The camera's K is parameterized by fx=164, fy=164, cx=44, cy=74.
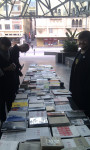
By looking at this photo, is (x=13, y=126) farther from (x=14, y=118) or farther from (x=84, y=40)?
(x=84, y=40)

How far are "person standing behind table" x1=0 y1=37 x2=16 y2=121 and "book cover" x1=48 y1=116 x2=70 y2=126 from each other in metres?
1.13

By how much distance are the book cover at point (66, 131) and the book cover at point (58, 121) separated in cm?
5

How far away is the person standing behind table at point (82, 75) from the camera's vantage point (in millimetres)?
1998

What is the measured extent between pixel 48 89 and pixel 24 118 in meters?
1.03

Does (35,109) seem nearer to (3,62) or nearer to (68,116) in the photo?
(68,116)

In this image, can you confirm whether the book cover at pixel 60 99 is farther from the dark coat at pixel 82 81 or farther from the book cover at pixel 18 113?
the book cover at pixel 18 113

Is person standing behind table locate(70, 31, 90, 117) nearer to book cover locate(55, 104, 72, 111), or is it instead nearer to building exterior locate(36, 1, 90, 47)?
book cover locate(55, 104, 72, 111)

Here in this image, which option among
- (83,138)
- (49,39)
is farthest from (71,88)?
(49,39)

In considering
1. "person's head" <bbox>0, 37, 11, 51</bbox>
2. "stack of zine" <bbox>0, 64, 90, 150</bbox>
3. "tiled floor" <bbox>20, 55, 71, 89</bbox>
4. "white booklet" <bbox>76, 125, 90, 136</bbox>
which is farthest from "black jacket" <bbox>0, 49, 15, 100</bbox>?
"tiled floor" <bbox>20, 55, 71, 89</bbox>

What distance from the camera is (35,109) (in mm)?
1853

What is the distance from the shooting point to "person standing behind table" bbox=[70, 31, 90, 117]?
2.00 meters

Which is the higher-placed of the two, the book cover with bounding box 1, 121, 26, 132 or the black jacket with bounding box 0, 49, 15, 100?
the black jacket with bounding box 0, 49, 15, 100

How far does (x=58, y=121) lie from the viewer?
1.56m

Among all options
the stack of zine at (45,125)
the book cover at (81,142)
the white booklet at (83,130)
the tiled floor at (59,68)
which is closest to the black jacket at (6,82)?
the stack of zine at (45,125)
